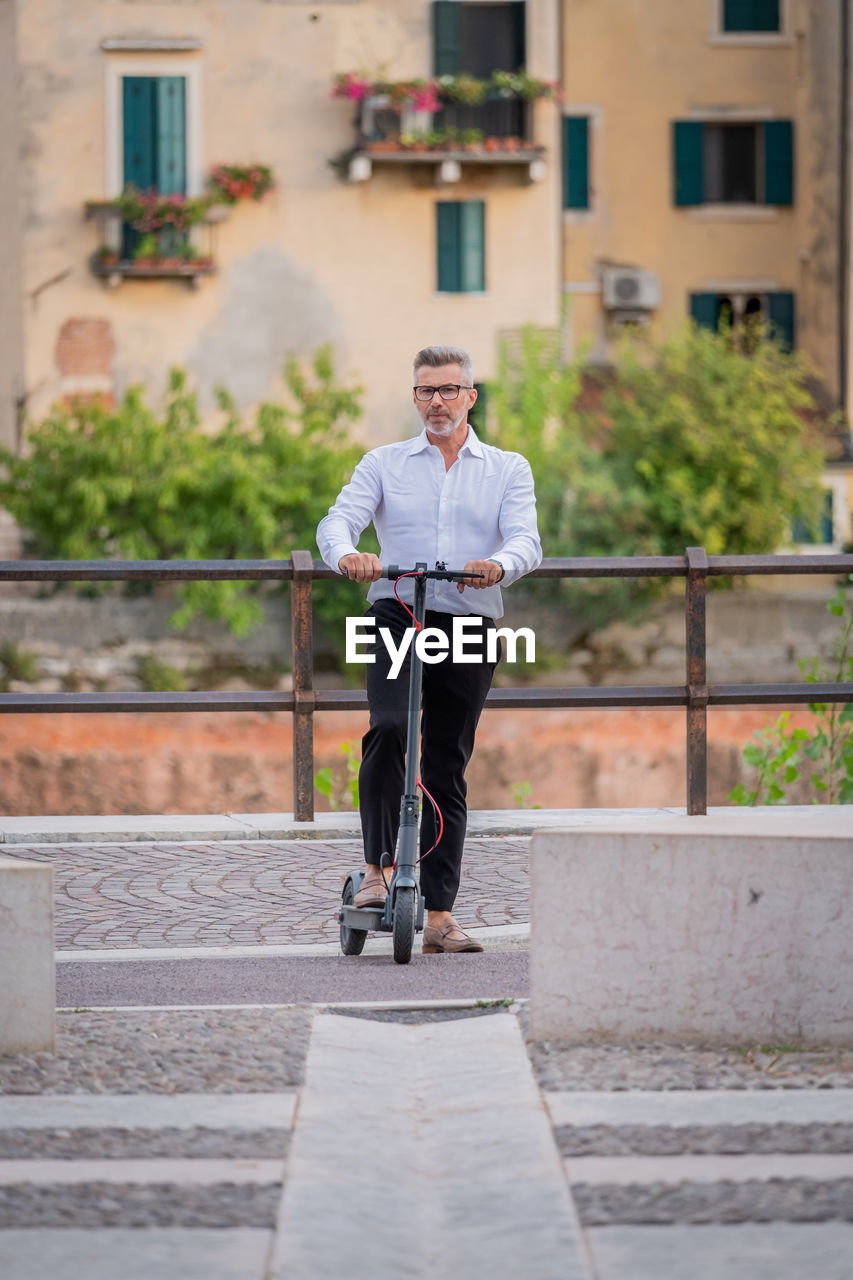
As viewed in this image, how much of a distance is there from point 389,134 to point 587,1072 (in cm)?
2733

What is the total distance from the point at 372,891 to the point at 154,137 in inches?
1021

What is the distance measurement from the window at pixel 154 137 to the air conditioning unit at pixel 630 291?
850cm

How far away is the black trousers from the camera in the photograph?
6.08 m

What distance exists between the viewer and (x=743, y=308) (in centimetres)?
3584

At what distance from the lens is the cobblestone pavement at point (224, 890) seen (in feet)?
21.5

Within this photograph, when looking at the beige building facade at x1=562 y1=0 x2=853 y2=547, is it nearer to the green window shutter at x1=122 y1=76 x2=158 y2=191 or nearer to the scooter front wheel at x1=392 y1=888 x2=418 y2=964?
the green window shutter at x1=122 y1=76 x2=158 y2=191

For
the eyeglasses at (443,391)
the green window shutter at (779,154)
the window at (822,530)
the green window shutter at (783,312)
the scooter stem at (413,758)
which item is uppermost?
the green window shutter at (779,154)

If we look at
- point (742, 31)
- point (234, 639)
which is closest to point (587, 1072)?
point (234, 639)

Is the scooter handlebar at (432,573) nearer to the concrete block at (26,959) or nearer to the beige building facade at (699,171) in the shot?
the concrete block at (26,959)

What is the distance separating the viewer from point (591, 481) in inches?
1088

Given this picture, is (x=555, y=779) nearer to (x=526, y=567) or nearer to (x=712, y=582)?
(x=712, y=582)

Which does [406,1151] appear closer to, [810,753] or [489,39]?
[810,753]

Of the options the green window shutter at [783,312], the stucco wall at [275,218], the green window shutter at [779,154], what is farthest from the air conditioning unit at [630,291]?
the stucco wall at [275,218]

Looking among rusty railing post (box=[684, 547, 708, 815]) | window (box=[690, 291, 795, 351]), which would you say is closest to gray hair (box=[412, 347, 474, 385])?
rusty railing post (box=[684, 547, 708, 815])
